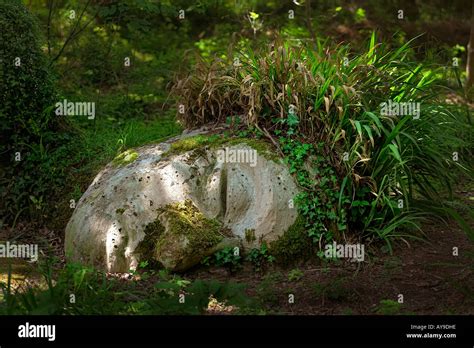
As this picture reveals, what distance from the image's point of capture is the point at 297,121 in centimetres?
652

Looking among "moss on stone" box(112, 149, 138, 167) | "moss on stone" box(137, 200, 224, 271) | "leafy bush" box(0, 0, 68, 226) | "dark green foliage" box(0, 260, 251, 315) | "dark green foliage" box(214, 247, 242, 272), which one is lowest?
"dark green foliage" box(0, 260, 251, 315)

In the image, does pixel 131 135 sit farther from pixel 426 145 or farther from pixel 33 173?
pixel 426 145

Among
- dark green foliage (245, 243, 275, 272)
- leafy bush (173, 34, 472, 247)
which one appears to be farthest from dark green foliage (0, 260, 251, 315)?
leafy bush (173, 34, 472, 247)

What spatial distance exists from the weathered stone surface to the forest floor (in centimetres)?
29

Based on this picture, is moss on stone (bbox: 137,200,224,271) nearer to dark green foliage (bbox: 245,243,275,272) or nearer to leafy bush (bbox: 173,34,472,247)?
dark green foliage (bbox: 245,243,275,272)

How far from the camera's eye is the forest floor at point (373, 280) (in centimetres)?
532

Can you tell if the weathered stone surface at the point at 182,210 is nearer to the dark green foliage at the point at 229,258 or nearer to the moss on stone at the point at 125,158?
the dark green foliage at the point at 229,258

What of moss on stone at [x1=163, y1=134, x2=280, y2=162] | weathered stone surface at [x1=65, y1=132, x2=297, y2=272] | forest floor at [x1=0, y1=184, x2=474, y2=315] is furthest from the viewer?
moss on stone at [x1=163, y1=134, x2=280, y2=162]

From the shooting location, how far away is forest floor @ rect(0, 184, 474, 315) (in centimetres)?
532

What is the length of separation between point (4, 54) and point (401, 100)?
14.1ft

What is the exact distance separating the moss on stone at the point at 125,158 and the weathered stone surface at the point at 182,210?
161 millimetres

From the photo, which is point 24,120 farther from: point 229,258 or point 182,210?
point 229,258

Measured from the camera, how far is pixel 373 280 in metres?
5.79

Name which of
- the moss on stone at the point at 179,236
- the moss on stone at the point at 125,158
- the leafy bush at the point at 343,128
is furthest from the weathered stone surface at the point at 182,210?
the leafy bush at the point at 343,128
